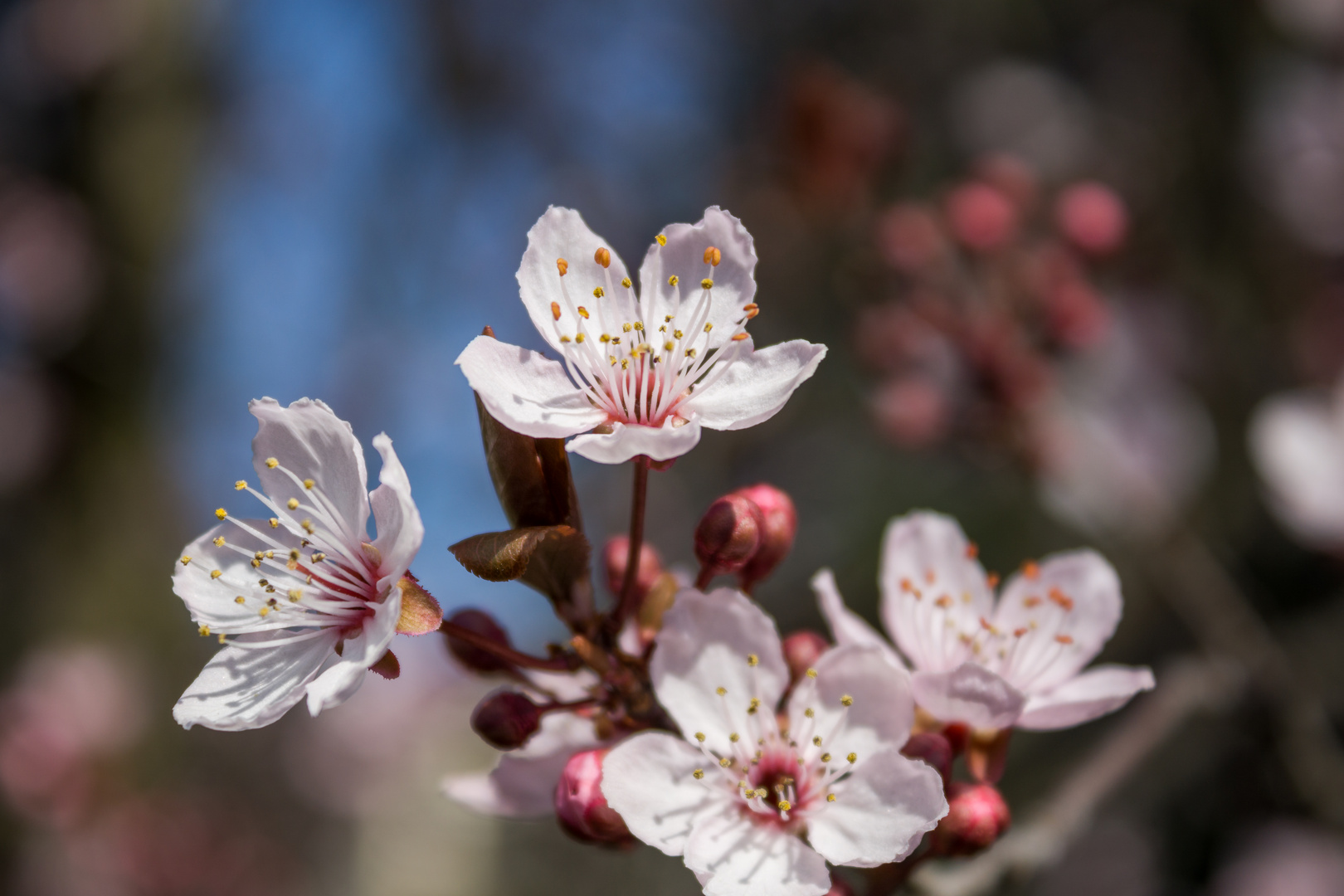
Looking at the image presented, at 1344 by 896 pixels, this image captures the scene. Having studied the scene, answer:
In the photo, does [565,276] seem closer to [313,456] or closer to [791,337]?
[313,456]

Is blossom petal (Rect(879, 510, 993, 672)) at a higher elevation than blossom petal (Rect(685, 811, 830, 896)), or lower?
higher

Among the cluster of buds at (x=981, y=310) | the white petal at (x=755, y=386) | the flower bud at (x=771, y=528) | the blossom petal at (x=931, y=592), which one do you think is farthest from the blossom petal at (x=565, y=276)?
the cluster of buds at (x=981, y=310)

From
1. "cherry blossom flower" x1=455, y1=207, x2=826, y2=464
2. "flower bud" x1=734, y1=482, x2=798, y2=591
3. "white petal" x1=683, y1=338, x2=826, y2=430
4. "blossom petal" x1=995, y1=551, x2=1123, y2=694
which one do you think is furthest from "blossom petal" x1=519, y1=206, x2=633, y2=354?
"blossom petal" x1=995, y1=551, x2=1123, y2=694

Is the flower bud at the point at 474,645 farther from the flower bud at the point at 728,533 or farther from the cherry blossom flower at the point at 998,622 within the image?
the cherry blossom flower at the point at 998,622

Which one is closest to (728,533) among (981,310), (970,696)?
(970,696)

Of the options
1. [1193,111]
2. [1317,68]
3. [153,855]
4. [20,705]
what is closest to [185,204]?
[20,705]

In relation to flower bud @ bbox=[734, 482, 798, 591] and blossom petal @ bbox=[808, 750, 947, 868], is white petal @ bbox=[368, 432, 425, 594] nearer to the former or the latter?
flower bud @ bbox=[734, 482, 798, 591]

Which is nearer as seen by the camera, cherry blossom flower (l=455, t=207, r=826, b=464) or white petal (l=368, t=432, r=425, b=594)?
white petal (l=368, t=432, r=425, b=594)
